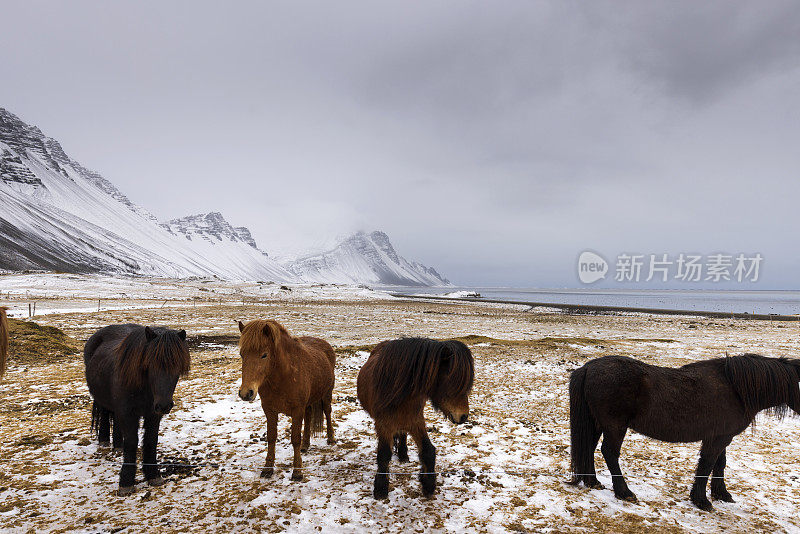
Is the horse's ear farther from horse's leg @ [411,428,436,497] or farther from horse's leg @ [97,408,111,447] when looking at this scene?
horse's leg @ [411,428,436,497]

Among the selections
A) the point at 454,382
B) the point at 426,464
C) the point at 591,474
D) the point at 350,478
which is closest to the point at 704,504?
the point at 591,474

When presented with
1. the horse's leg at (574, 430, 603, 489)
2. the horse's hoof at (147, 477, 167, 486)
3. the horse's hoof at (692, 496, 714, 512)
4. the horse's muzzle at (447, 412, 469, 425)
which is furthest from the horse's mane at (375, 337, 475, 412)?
the horse's hoof at (692, 496, 714, 512)

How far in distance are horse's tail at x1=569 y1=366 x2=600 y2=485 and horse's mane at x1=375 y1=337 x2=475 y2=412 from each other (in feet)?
6.01

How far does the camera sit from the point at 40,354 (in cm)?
1332

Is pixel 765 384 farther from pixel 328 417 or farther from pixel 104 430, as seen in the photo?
pixel 104 430

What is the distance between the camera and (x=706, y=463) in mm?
4984

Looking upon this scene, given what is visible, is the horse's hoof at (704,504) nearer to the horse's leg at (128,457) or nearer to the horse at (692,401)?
the horse at (692,401)

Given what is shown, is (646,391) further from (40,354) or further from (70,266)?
(70,266)

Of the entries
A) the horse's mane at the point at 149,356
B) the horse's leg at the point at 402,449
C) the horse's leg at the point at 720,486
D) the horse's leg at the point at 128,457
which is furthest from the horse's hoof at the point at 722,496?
the horse's leg at the point at 128,457

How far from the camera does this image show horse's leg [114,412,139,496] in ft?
16.2

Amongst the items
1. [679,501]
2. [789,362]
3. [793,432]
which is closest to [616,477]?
[679,501]

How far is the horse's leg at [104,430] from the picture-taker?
20.6 ft

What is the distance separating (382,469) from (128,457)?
3.53 metres

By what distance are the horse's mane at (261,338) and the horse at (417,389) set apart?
1458mm
